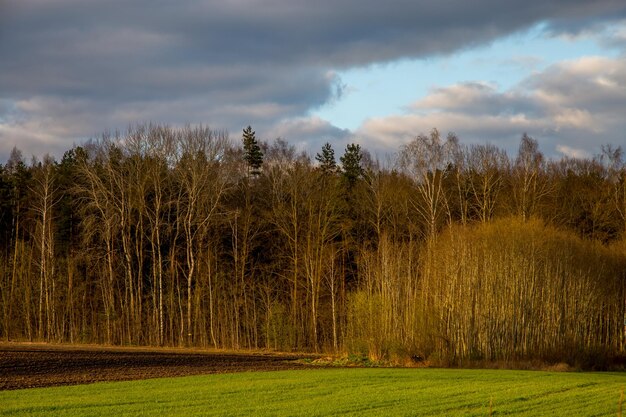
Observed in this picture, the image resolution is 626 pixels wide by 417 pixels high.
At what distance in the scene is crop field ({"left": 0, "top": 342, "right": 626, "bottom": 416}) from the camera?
69.1 ft

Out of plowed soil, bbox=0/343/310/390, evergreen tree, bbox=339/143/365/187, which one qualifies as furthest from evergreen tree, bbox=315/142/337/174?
plowed soil, bbox=0/343/310/390

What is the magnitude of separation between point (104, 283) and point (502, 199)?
36.5 meters

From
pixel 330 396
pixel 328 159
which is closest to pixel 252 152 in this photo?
pixel 328 159

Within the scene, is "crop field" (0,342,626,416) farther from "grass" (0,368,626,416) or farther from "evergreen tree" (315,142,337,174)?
"evergreen tree" (315,142,337,174)

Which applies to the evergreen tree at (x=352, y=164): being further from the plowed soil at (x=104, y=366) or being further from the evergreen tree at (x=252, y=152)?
the plowed soil at (x=104, y=366)

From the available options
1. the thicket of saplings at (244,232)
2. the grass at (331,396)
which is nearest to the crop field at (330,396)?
the grass at (331,396)

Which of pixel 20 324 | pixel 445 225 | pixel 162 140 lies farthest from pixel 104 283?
pixel 445 225

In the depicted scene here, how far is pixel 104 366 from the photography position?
36438 mm

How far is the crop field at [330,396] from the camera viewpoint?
69.1 feet

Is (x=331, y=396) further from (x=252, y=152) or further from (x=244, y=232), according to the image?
(x=252, y=152)

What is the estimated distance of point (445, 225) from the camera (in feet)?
226

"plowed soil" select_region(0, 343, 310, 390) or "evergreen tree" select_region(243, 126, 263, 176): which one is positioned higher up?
"evergreen tree" select_region(243, 126, 263, 176)

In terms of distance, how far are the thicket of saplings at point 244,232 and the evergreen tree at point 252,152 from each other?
153 millimetres

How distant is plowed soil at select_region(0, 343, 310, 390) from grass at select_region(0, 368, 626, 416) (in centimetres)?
281
